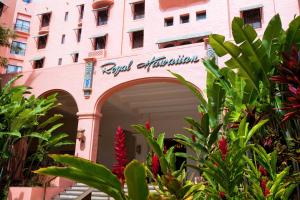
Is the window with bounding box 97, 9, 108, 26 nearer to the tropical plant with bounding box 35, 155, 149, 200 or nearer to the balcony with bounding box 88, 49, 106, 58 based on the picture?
the balcony with bounding box 88, 49, 106, 58

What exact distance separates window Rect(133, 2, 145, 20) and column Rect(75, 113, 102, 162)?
369 inches

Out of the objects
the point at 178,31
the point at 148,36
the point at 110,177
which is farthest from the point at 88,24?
the point at 110,177

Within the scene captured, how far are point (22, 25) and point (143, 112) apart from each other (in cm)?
1703

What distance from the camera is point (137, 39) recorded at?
1989 cm

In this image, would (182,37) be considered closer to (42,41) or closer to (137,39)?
(137,39)

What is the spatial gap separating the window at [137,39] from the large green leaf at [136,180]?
17808 mm

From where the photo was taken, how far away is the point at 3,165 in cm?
1132

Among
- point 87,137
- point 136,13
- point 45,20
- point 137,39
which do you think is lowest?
point 87,137

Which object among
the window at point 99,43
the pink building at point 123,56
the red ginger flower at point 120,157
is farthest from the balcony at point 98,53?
the red ginger flower at point 120,157

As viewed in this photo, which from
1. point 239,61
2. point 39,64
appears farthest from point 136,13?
point 239,61

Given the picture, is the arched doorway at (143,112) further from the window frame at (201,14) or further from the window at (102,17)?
the window at (102,17)

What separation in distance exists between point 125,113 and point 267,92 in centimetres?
1413

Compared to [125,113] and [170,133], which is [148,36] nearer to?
[125,113]

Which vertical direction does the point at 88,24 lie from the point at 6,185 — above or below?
above
